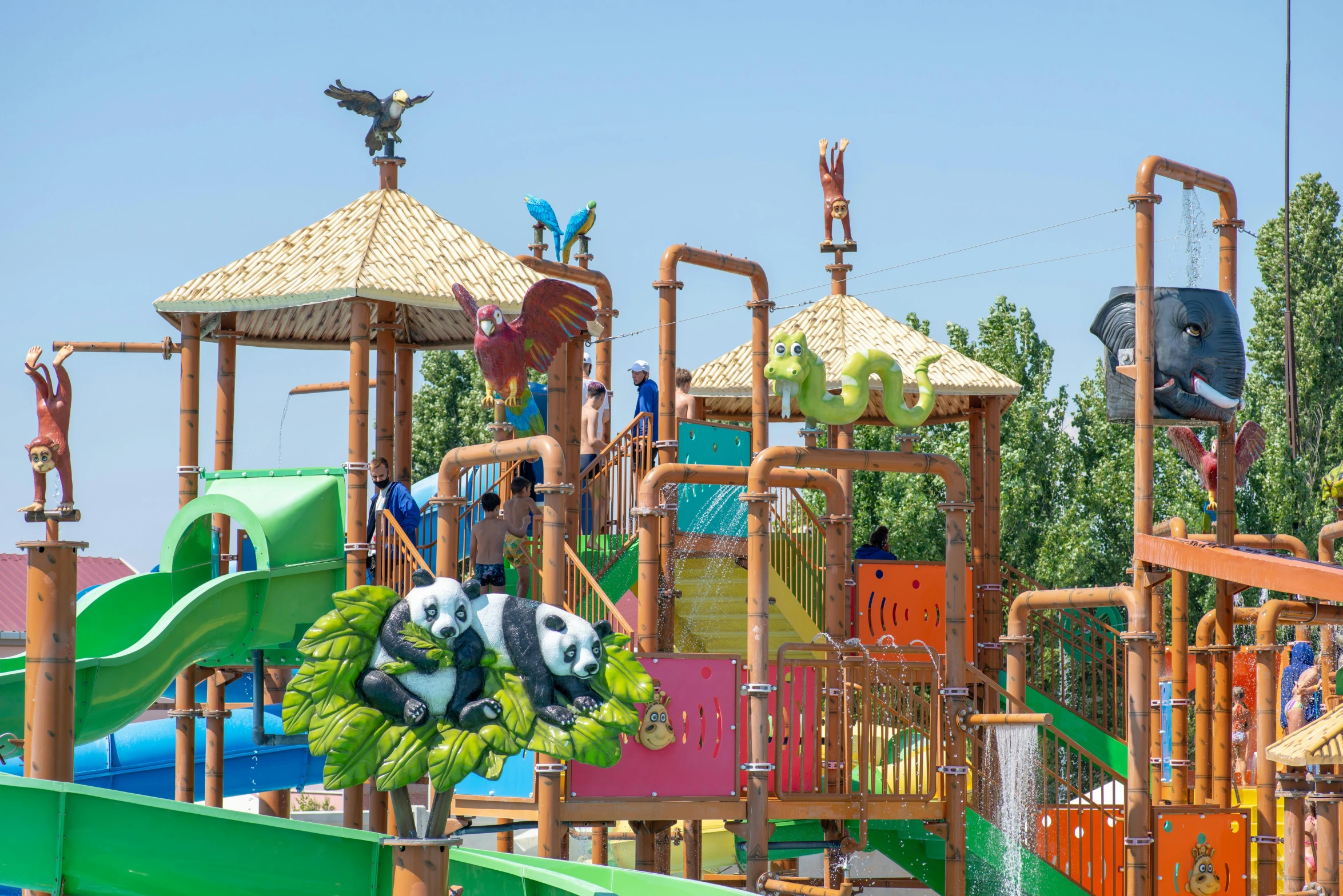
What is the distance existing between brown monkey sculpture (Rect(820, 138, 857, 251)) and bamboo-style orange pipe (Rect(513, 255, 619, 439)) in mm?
2443

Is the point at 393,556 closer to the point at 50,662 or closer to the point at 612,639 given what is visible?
the point at 50,662

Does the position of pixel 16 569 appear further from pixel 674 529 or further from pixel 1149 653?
pixel 1149 653

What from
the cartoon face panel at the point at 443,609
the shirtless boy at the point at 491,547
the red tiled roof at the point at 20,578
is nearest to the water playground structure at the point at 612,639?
the cartoon face panel at the point at 443,609

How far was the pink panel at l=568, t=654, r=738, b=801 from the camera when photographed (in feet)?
39.0

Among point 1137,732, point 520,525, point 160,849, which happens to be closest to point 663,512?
point 520,525

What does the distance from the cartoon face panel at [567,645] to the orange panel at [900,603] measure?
7.12 metres

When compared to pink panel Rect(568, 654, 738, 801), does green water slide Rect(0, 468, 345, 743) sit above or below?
above

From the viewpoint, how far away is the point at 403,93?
15430 millimetres

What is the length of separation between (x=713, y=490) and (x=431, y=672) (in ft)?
24.1

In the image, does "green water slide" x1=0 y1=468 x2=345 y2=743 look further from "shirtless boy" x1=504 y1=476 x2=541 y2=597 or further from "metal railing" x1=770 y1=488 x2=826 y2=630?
"metal railing" x1=770 y1=488 x2=826 y2=630

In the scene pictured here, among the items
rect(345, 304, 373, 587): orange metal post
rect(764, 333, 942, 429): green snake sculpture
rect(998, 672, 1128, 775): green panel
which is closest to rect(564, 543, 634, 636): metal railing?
rect(345, 304, 373, 587): orange metal post

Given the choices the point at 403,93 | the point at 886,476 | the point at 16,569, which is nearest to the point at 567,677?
the point at 403,93

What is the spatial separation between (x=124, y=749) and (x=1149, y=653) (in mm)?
10271

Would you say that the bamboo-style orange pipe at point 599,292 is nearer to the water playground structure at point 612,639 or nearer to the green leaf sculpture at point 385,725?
the water playground structure at point 612,639
